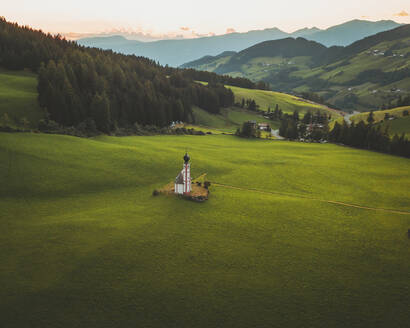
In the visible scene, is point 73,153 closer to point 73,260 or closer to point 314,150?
point 73,260

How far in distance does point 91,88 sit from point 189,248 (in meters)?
103

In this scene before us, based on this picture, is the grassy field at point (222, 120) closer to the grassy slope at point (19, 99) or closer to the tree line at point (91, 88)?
the tree line at point (91, 88)

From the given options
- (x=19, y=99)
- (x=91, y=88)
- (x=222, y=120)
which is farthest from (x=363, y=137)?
(x=19, y=99)

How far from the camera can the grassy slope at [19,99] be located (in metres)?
91.8

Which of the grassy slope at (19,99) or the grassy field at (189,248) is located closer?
the grassy field at (189,248)

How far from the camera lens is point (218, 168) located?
72.5 metres

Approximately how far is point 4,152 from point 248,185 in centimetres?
5499

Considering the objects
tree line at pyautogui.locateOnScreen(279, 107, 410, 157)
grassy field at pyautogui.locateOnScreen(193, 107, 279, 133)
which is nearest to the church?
tree line at pyautogui.locateOnScreen(279, 107, 410, 157)

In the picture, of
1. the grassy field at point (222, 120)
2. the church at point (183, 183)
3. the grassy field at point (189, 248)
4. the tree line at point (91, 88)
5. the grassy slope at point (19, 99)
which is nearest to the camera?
the grassy field at point (189, 248)

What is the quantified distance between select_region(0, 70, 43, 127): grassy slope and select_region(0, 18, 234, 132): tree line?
4221 millimetres

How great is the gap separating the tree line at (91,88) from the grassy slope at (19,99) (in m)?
4.22

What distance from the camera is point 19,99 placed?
100125 millimetres

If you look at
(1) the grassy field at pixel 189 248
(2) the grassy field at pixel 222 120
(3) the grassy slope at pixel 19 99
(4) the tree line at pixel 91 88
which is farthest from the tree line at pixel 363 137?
(3) the grassy slope at pixel 19 99

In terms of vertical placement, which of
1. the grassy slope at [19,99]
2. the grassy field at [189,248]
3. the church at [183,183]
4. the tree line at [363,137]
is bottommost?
the grassy field at [189,248]
